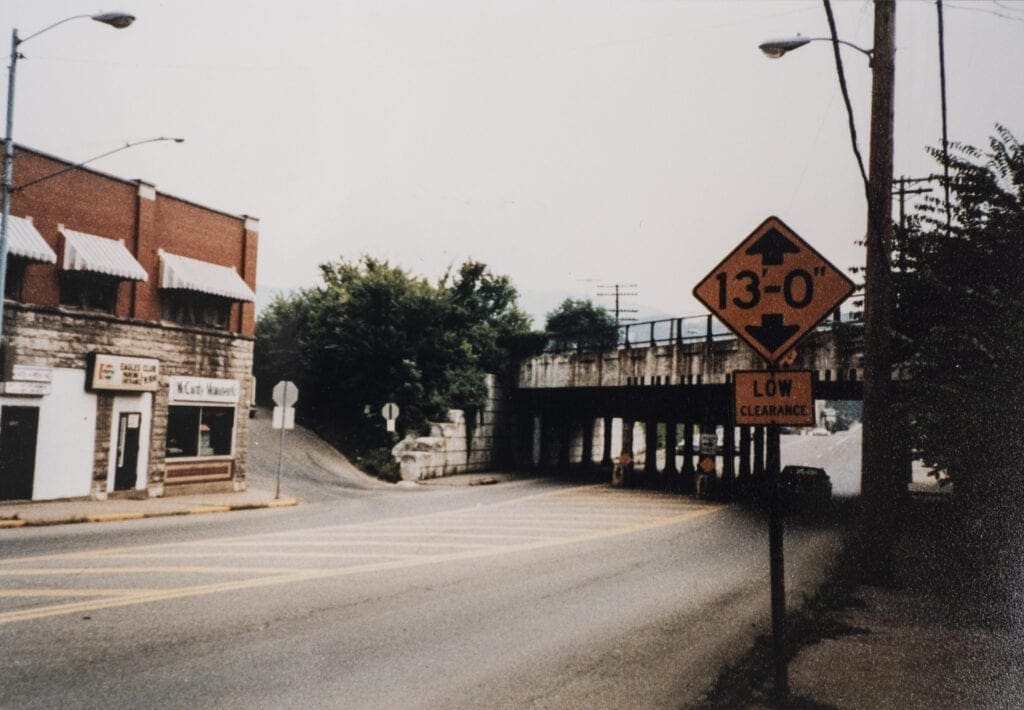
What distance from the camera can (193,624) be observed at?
744cm

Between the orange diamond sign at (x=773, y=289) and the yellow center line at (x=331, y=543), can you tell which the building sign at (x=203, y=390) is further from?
the orange diamond sign at (x=773, y=289)

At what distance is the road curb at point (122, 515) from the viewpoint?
15340mm

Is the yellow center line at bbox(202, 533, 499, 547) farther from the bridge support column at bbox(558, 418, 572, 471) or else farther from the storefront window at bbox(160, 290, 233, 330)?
the bridge support column at bbox(558, 418, 572, 471)

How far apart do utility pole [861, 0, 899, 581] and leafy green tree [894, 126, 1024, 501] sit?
0.41 metres

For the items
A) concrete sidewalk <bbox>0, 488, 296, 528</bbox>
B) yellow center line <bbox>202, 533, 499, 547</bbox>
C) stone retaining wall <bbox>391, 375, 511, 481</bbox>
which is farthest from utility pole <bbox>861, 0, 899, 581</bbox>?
stone retaining wall <bbox>391, 375, 511, 481</bbox>

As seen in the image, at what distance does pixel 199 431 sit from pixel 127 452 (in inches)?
98.9

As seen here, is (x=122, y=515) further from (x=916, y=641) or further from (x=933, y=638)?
(x=933, y=638)

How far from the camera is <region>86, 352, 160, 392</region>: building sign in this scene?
19.7m

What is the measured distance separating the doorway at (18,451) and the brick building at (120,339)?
0.03 m

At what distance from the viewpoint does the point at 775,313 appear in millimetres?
5766

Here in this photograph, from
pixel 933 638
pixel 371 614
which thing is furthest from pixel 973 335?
pixel 371 614

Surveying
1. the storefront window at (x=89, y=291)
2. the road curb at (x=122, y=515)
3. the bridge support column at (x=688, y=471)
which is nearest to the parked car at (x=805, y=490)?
the bridge support column at (x=688, y=471)

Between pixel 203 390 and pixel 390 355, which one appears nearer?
pixel 203 390

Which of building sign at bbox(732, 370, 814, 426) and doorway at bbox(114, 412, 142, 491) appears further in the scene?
doorway at bbox(114, 412, 142, 491)
